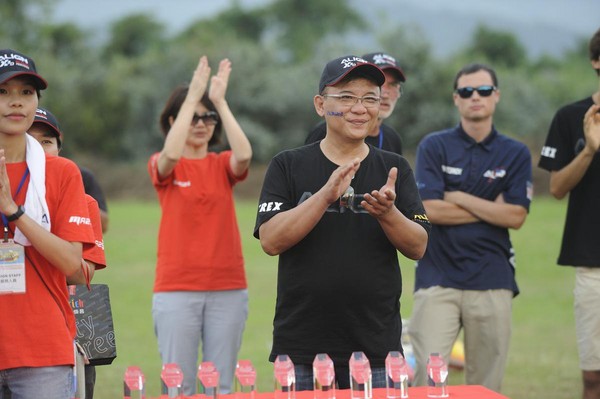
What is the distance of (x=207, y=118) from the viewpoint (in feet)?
24.4

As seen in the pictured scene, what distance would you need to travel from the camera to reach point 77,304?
17.9 ft

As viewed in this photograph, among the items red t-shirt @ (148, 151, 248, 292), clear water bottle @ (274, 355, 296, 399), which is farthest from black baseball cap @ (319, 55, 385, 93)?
red t-shirt @ (148, 151, 248, 292)

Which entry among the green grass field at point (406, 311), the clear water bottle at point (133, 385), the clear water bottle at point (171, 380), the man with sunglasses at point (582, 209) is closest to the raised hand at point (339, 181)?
the clear water bottle at point (171, 380)

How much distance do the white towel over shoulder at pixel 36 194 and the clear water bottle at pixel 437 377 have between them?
1.77 meters

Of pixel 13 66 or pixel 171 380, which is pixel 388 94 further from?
pixel 171 380

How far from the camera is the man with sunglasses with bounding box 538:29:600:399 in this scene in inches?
267

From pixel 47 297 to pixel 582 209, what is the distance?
13.4ft

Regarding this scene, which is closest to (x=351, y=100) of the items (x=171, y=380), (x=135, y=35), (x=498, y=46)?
(x=171, y=380)

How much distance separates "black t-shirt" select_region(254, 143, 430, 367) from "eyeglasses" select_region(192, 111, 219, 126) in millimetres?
2559

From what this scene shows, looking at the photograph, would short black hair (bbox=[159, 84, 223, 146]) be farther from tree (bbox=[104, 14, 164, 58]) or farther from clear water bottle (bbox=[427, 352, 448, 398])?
tree (bbox=[104, 14, 164, 58])

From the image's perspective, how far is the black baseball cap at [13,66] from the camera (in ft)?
13.9

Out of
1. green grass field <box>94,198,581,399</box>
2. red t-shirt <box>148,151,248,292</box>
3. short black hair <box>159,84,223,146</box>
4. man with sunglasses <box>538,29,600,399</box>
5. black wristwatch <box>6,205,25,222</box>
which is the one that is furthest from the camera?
green grass field <box>94,198,581,399</box>

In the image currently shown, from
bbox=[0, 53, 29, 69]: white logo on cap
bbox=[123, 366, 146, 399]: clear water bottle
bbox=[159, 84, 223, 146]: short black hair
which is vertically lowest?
bbox=[123, 366, 146, 399]: clear water bottle

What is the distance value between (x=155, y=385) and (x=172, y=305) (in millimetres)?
2624
